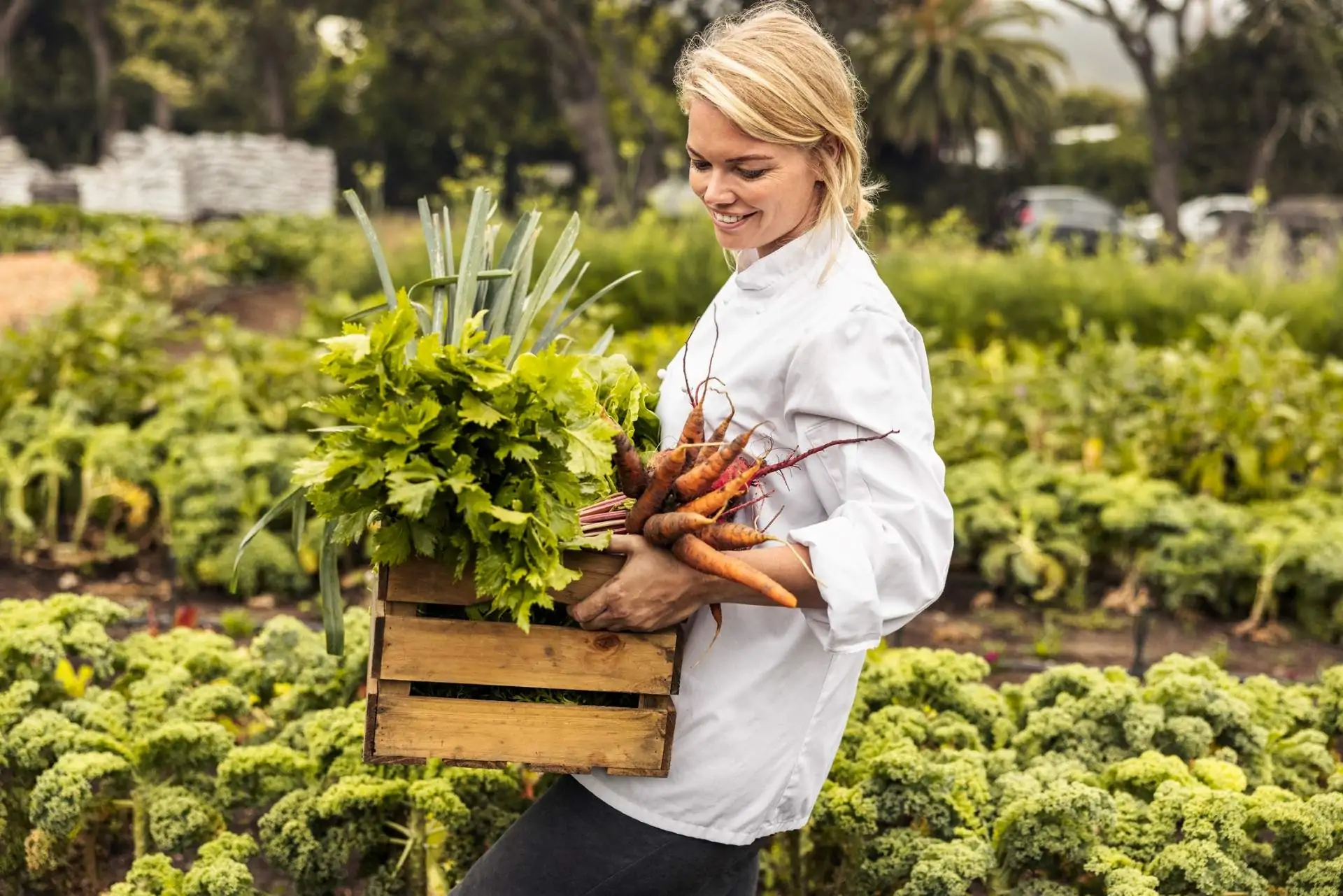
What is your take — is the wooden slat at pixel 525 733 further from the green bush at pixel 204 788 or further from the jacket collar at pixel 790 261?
the green bush at pixel 204 788

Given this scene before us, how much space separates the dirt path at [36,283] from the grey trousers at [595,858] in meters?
8.17

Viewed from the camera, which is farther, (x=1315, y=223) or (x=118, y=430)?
(x=1315, y=223)

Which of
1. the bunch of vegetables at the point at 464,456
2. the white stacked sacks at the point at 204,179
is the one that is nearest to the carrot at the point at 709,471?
the bunch of vegetables at the point at 464,456

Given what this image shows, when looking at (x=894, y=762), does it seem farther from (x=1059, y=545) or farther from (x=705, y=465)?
(x=1059, y=545)

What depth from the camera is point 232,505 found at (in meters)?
5.12

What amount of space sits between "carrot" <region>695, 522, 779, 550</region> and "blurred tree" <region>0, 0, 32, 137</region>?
3685 centimetres

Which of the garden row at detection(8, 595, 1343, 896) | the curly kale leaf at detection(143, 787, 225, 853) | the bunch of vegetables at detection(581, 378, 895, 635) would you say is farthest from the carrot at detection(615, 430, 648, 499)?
the curly kale leaf at detection(143, 787, 225, 853)

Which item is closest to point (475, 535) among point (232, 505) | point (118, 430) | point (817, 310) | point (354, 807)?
point (817, 310)

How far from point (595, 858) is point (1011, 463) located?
168 inches

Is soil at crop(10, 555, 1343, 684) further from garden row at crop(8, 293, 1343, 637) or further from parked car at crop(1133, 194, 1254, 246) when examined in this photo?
parked car at crop(1133, 194, 1254, 246)

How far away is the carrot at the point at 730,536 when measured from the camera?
1676 millimetres

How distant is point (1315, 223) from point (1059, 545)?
1679 cm

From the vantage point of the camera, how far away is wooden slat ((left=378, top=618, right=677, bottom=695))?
5.76ft

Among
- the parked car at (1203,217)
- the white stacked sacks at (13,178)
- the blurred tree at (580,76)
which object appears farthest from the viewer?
the white stacked sacks at (13,178)
